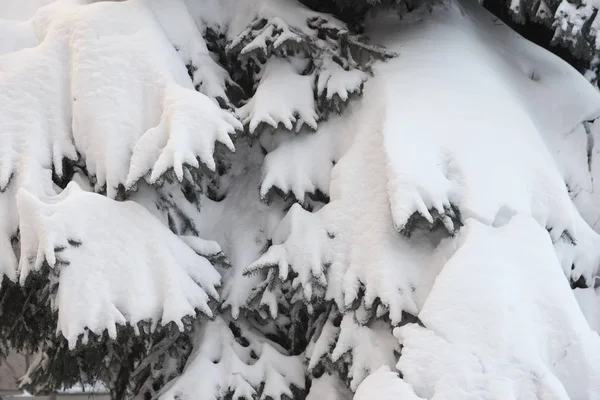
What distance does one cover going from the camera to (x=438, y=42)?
10.4 ft

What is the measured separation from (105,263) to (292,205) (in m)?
0.93

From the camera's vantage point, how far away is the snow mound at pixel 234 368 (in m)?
2.43

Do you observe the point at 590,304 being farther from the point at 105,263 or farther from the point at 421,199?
the point at 105,263

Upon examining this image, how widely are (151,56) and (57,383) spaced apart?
188 centimetres

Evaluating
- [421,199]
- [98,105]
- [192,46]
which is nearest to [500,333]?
[421,199]

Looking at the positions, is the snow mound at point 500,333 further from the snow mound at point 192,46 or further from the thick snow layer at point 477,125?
the snow mound at point 192,46

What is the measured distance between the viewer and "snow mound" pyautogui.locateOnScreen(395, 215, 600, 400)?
189 cm

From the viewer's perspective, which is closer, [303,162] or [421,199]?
[421,199]

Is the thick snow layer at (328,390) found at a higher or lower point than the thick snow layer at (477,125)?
lower

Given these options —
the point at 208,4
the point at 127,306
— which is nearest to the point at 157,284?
the point at 127,306

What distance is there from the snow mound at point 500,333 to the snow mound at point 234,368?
28.0 inches

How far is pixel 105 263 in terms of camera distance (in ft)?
7.16

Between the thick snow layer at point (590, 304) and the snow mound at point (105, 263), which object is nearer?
the snow mound at point (105, 263)

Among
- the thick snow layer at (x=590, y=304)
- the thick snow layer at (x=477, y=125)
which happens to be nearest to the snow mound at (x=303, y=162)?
the thick snow layer at (x=477, y=125)
